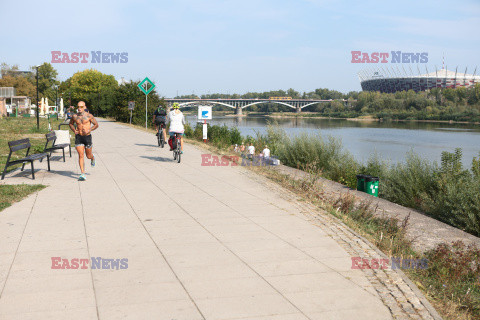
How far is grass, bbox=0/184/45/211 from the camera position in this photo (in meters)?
7.18

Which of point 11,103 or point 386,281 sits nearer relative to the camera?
point 386,281

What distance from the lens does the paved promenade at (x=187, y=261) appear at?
359 cm

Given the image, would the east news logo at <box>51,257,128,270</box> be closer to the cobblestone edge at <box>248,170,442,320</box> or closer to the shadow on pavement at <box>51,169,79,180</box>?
the cobblestone edge at <box>248,170,442,320</box>

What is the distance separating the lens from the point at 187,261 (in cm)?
466

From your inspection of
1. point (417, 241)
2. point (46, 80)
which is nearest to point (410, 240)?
point (417, 241)

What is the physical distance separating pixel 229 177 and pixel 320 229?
16.1ft

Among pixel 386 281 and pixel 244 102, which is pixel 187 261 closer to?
pixel 386 281

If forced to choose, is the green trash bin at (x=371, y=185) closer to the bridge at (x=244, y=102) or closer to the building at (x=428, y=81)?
the bridge at (x=244, y=102)

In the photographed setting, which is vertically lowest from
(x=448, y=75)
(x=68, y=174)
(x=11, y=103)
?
(x=68, y=174)

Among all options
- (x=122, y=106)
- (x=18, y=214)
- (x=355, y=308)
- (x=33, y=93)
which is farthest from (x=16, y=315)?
(x=33, y=93)

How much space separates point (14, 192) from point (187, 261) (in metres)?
4.72

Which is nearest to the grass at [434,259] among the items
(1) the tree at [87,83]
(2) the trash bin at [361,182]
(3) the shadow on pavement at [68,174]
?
(2) the trash bin at [361,182]

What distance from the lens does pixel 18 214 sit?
21.3ft

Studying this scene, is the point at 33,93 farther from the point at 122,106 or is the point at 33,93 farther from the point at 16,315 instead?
the point at 16,315
